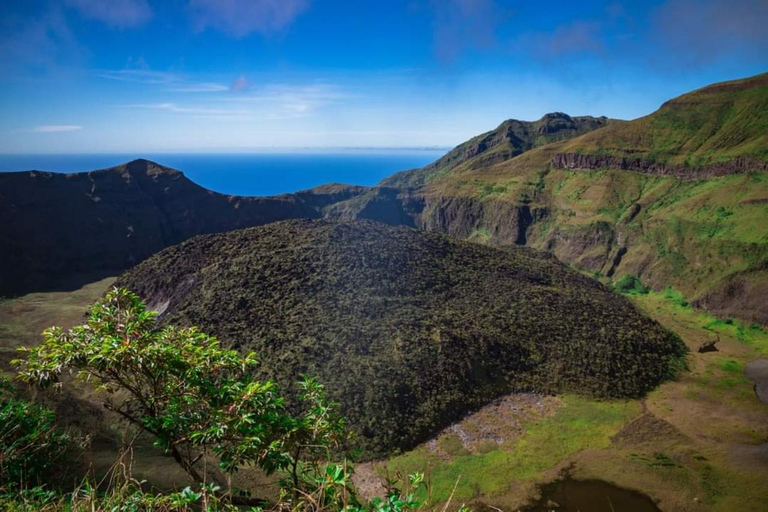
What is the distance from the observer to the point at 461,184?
10544cm

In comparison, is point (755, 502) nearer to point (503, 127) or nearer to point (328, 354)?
point (328, 354)


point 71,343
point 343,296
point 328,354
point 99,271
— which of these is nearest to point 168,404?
point 71,343

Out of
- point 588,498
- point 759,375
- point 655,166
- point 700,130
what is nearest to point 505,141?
point 700,130

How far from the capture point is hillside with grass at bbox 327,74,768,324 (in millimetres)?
52906

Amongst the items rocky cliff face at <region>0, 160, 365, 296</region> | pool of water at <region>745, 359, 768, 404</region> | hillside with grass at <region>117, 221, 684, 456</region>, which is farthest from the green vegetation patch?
rocky cliff face at <region>0, 160, 365, 296</region>

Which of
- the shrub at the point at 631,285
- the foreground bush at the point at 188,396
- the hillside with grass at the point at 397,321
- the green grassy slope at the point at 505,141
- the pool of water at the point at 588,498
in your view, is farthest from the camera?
the green grassy slope at the point at 505,141

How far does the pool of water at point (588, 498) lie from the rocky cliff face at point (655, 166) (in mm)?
61785

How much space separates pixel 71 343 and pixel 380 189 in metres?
107

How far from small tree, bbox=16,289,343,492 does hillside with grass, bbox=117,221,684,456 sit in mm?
19253

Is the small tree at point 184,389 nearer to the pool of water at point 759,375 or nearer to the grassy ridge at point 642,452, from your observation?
the grassy ridge at point 642,452

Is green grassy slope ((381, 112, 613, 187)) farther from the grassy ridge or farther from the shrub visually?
the grassy ridge

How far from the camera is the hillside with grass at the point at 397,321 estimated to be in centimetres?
2827

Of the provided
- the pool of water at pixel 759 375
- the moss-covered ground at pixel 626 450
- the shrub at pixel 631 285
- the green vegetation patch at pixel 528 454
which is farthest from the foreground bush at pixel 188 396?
the shrub at pixel 631 285

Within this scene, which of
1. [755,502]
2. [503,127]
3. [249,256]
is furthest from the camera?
[503,127]
